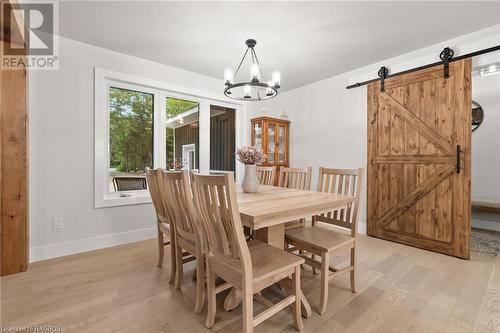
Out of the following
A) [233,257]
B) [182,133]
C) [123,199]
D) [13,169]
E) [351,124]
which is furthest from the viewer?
[182,133]

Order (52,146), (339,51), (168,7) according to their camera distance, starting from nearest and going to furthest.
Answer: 1. (168,7)
2. (52,146)
3. (339,51)

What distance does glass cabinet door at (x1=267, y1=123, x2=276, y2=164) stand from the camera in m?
4.24

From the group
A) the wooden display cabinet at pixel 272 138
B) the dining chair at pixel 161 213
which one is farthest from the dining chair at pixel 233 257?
the wooden display cabinet at pixel 272 138

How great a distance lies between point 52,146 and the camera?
2.61 metres

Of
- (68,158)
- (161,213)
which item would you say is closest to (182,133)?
(68,158)

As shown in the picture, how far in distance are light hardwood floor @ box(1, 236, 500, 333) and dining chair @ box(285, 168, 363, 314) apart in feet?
0.69

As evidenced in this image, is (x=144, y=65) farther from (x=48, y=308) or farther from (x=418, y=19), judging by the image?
(x=418, y=19)

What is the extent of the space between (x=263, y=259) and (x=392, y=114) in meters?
2.77

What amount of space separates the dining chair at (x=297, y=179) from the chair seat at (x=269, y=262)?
72 centimetres

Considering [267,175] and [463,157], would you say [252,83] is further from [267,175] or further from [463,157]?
[463,157]

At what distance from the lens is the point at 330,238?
1.87 m

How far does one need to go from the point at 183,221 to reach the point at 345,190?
1485 millimetres

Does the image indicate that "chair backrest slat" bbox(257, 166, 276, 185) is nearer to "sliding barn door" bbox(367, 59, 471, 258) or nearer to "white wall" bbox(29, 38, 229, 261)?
"sliding barn door" bbox(367, 59, 471, 258)

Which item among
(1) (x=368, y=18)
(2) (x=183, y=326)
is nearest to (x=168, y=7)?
(1) (x=368, y=18)
